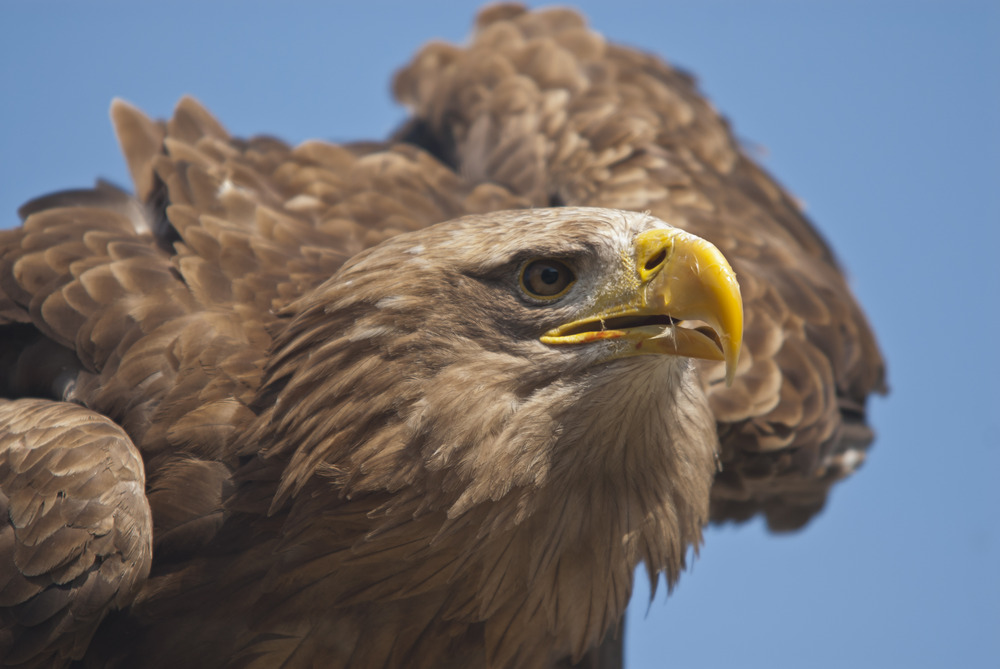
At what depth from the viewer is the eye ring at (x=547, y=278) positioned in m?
3.95

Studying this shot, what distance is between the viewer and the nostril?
380 centimetres

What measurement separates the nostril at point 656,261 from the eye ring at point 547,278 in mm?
259

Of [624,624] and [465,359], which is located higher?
[465,359]

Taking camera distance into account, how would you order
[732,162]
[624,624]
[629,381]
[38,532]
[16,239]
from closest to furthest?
[629,381] → [38,532] → [16,239] → [624,624] → [732,162]

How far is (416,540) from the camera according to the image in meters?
3.99

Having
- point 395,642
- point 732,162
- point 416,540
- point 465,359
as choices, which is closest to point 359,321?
point 465,359

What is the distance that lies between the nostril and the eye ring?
0.26 m

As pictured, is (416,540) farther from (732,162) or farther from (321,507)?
(732,162)

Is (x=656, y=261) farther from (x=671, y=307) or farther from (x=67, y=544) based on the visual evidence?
(x=67, y=544)

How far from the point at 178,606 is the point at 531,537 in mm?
1298

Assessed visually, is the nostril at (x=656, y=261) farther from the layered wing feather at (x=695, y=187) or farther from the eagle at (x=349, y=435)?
the layered wing feather at (x=695, y=187)

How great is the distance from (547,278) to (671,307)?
45 cm

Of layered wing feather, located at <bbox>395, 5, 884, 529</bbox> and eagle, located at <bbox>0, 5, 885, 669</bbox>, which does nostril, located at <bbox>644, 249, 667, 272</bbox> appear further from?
layered wing feather, located at <bbox>395, 5, 884, 529</bbox>

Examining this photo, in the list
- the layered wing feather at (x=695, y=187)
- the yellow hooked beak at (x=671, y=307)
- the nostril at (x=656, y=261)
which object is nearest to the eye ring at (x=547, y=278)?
the yellow hooked beak at (x=671, y=307)
